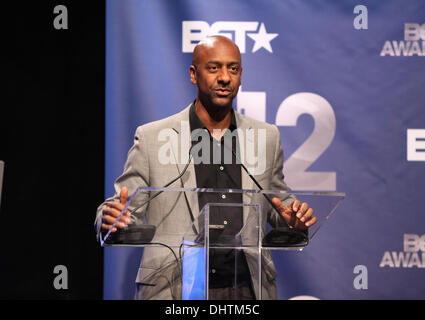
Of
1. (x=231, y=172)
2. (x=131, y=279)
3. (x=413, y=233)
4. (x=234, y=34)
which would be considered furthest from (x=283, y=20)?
(x=131, y=279)

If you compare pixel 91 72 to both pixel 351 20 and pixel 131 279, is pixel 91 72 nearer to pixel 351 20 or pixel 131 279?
pixel 131 279

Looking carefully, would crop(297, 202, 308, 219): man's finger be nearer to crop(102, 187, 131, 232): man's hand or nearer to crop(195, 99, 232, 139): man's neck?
crop(102, 187, 131, 232): man's hand

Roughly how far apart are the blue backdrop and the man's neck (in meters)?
0.36

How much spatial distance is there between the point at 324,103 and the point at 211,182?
1.00 metres

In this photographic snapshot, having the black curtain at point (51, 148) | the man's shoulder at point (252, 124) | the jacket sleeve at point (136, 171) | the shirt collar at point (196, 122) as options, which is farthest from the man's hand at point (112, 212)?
the black curtain at point (51, 148)

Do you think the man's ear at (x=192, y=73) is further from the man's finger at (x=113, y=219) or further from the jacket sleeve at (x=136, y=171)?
the man's finger at (x=113, y=219)

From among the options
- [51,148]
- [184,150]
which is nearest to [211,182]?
[184,150]

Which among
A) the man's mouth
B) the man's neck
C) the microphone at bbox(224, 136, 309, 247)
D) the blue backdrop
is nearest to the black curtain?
the blue backdrop

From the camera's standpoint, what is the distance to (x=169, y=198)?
1947mm

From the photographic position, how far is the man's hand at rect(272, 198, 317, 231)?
2.00 metres

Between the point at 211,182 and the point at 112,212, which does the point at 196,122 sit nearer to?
the point at 211,182

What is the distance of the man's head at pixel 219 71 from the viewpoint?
2.96 metres

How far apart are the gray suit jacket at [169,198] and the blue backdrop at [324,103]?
1.20ft
